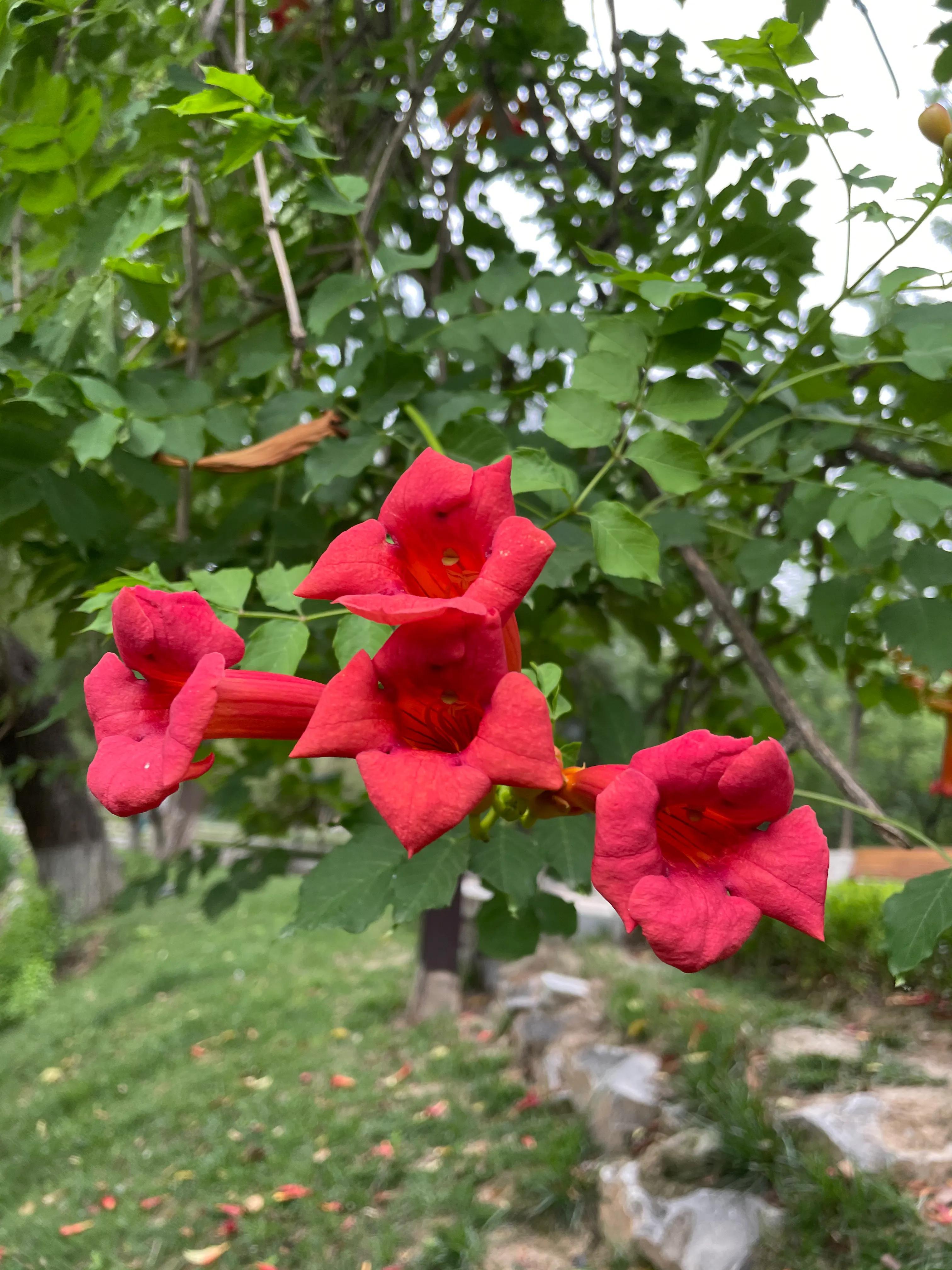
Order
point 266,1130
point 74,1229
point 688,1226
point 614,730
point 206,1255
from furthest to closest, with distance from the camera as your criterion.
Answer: point 266,1130, point 74,1229, point 206,1255, point 688,1226, point 614,730

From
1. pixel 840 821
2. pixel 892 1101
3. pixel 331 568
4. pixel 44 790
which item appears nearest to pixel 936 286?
pixel 331 568

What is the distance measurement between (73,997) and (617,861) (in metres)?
9.78

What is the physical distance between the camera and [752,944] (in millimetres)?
6789

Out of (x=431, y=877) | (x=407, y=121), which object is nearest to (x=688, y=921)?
(x=431, y=877)

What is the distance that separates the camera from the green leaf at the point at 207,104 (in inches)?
46.3

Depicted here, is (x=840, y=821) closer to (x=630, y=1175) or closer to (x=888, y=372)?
(x=630, y=1175)

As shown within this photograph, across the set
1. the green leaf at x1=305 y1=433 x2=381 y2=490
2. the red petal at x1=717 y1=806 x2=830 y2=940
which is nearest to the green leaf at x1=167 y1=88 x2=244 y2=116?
the green leaf at x1=305 y1=433 x2=381 y2=490

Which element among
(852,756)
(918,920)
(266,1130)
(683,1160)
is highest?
(918,920)

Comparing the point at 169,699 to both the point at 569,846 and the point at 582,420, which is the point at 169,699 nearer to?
the point at 582,420

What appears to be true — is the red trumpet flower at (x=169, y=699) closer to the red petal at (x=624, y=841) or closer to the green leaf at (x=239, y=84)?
the red petal at (x=624, y=841)

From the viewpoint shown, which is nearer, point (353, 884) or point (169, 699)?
point (169, 699)

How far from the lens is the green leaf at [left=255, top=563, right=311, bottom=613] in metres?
1.24

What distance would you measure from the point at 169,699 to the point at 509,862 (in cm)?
82

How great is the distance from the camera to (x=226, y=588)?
1248 millimetres
